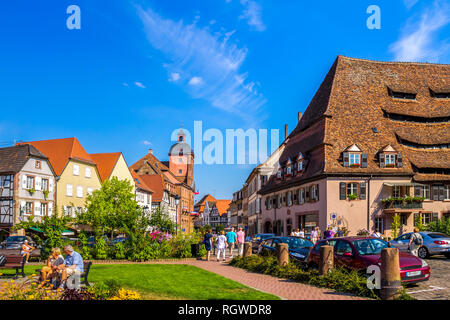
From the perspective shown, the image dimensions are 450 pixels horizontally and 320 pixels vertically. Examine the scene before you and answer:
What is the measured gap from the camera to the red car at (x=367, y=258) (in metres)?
13.4

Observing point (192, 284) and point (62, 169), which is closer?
point (192, 284)

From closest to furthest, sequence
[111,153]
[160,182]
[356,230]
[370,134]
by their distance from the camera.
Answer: [356,230]
[370,134]
[111,153]
[160,182]

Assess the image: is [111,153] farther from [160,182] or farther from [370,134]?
[370,134]

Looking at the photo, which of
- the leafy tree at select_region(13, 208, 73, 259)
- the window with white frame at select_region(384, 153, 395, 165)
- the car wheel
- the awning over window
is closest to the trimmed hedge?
the car wheel

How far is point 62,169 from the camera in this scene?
50.4 meters

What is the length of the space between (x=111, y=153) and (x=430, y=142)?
41269 mm

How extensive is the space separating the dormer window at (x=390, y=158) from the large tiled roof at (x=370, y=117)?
1.49 ft

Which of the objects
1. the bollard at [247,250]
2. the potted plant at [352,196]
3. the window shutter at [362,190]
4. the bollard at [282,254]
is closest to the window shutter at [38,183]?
the potted plant at [352,196]

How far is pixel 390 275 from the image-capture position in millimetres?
11711

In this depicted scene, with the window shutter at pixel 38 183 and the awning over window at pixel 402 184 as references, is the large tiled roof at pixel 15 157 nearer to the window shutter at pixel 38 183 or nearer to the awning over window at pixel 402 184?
the window shutter at pixel 38 183

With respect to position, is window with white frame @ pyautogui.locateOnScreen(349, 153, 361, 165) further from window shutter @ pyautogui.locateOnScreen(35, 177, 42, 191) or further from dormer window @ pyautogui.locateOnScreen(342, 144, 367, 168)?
window shutter @ pyautogui.locateOnScreen(35, 177, 42, 191)

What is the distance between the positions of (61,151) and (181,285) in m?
43.5

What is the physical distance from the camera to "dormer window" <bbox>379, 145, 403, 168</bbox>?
3959cm
